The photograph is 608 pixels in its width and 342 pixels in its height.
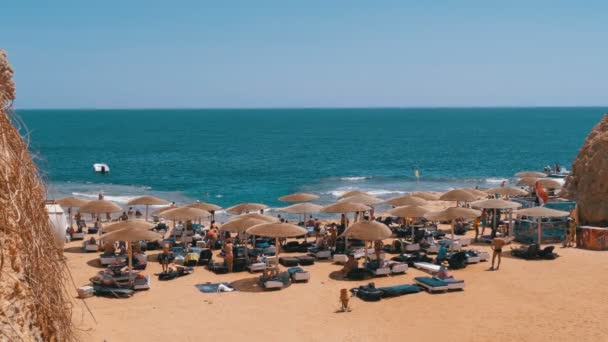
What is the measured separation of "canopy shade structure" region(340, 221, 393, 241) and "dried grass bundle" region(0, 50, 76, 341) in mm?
12763

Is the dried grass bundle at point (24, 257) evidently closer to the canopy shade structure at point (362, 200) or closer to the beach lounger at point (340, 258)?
the beach lounger at point (340, 258)

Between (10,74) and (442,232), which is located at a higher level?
(10,74)

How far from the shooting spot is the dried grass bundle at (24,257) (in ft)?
14.9

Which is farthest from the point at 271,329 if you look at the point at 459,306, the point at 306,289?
the point at 459,306

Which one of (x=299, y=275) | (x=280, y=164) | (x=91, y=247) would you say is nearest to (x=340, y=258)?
(x=299, y=275)

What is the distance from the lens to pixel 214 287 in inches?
661

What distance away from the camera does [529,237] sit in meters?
23.0

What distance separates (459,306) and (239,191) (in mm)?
39029

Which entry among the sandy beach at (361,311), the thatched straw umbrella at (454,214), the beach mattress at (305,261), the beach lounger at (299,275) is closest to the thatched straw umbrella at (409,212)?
the thatched straw umbrella at (454,214)

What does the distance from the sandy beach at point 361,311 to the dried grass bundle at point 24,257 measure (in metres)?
8.02

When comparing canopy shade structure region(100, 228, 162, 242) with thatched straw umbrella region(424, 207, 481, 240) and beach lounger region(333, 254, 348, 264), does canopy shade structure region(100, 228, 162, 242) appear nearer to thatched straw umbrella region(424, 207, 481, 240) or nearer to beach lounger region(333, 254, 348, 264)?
beach lounger region(333, 254, 348, 264)

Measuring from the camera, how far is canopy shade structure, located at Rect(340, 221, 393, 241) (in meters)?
17.5

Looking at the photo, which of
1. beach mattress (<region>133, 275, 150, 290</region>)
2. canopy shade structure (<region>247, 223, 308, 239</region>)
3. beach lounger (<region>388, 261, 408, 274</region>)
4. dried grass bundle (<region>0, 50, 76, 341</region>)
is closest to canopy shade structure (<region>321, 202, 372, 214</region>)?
beach lounger (<region>388, 261, 408, 274</region>)

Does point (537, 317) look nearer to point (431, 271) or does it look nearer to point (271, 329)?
point (431, 271)
